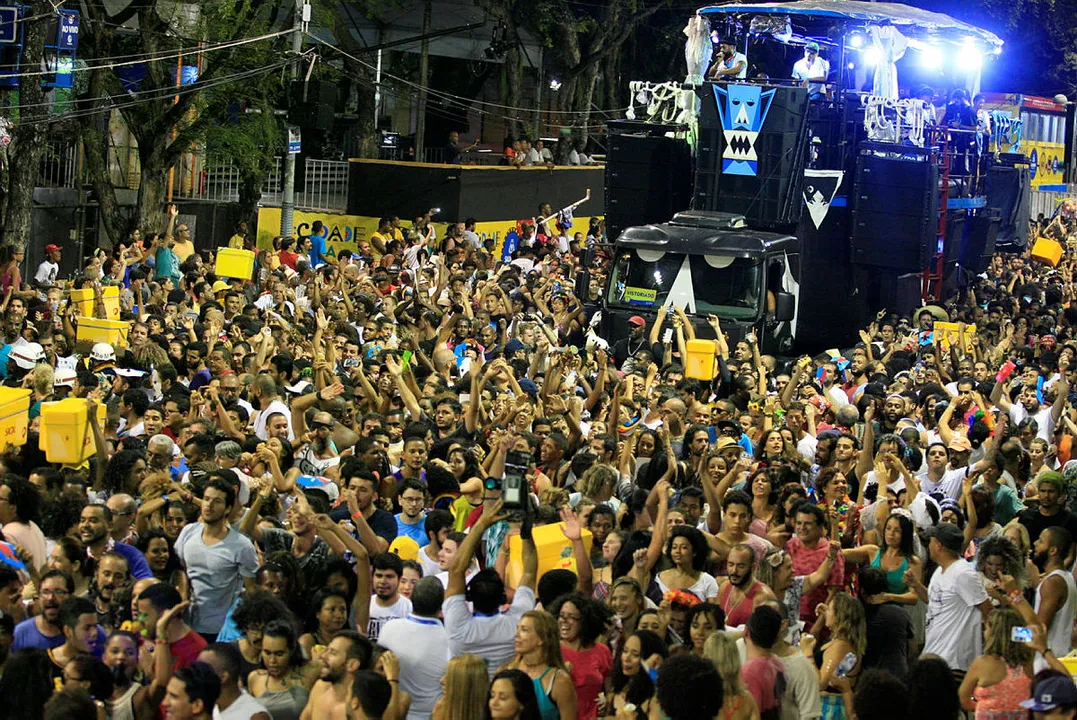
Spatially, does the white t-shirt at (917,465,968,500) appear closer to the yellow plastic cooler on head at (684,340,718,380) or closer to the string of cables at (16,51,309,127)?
the yellow plastic cooler on head at (684,340,718,380)

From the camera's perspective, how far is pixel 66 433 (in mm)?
10672

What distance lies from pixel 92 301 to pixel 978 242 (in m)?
14.3

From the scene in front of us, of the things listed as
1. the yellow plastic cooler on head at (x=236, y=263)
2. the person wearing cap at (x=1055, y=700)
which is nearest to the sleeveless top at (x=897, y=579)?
the person wearing cap at (x=1055, y=700)

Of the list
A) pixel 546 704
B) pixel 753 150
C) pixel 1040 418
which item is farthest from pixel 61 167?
pixel 546 704

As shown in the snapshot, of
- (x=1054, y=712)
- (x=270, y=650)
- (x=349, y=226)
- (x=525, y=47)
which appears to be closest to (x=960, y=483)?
(x=1054, y=712)

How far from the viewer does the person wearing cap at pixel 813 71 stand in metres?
21.3

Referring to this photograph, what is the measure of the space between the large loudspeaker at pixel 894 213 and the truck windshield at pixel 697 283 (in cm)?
243

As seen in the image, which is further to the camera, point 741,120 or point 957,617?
point 741,120

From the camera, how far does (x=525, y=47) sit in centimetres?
4175

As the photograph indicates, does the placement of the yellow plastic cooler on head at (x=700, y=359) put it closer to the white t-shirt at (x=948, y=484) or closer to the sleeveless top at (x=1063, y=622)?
the white t-shirt at (x=948, y=484)

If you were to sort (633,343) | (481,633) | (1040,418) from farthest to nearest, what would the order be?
(633,343) < (1040,418) < (481,633)

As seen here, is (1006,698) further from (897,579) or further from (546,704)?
(546,704)

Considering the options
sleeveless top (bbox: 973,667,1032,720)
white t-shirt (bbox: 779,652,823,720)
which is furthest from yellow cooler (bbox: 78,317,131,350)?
sleeveless top (bbox: 973,667,1032,720)

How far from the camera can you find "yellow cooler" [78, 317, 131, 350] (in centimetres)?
1492
